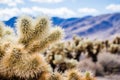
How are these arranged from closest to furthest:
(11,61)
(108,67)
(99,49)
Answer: (11,61), (108,67), (99,49)

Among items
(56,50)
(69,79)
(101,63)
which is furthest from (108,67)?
(69,79)

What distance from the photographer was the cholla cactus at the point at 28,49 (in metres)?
3.36

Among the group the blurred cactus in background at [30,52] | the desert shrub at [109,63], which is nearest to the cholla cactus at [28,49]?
the blurred cactus in background at [30,52]

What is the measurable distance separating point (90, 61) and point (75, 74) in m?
17.6

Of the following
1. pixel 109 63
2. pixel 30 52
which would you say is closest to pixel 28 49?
pixel 30 52

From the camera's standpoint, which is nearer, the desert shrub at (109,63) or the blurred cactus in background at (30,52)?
the blurred cactus in background at (30,52)

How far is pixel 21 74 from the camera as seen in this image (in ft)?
11.5

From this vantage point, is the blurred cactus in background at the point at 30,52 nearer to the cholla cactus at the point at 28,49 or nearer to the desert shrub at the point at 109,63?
the cholla cactus at the point at 28,49

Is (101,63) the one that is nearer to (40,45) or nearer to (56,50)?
(56,50)

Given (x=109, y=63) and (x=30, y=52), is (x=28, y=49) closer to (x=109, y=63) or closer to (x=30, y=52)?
(x=30, y=52)

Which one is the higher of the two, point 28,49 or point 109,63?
point 28,49

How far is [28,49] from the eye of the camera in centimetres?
386

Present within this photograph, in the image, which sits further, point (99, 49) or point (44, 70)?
point (99, 49)

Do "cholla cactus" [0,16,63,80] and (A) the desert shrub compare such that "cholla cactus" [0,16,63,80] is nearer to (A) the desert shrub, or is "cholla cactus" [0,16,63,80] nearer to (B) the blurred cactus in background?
(B) the blurred cactus in background
